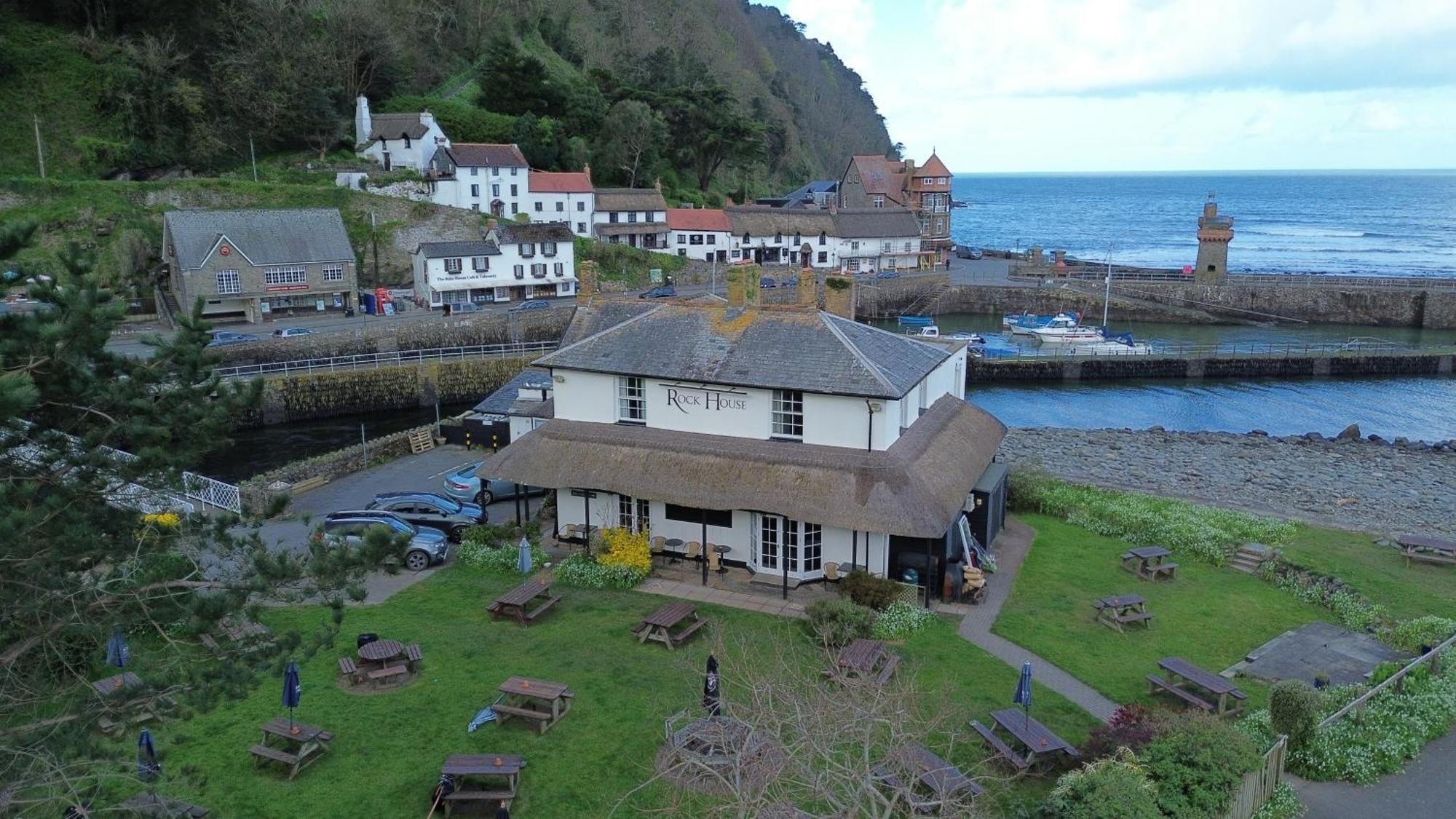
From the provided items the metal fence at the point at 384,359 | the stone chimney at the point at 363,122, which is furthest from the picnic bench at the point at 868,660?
the stone chimney at the point at 363,122

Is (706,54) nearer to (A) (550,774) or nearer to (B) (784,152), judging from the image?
(B) (784,152)

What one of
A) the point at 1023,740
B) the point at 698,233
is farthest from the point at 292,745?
the point at 698,233

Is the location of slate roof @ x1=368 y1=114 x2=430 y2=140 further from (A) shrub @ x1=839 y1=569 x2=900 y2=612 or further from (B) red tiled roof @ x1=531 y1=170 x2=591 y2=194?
(A) shrub @ x1=839 y1=569 x2=900 y2=612

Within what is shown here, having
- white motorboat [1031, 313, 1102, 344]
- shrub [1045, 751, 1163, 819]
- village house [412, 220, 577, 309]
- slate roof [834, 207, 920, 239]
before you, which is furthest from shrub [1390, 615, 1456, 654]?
slate roof [834, 207, 920, 239]

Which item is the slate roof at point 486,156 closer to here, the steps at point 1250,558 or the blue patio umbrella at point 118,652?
the blue patio umbrella at point 118,652

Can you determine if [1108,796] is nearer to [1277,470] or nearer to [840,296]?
[840,296]

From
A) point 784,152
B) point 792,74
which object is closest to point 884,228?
point 784,152
